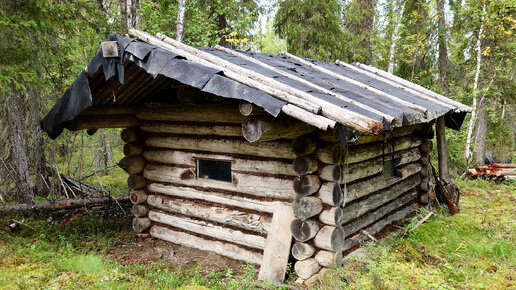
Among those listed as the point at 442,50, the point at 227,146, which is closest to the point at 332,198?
the point at 227,146

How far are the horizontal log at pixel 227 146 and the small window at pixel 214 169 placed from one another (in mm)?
254

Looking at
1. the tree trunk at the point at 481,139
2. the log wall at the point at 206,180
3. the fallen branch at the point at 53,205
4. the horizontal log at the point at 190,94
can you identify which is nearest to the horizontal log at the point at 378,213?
the log wall at the point at 206,180

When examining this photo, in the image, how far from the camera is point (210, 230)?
6180 millimetres

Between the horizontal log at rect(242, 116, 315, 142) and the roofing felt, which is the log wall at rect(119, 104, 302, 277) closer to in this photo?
the horizontal log at rect(242, 116, 315, 142)

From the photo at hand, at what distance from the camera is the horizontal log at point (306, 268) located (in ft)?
15.9

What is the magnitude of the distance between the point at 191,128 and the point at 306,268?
320cm

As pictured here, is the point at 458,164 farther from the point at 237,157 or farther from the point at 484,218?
the point at 237,157

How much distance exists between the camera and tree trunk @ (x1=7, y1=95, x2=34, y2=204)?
6.72 meters

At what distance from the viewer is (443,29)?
49.6 ft

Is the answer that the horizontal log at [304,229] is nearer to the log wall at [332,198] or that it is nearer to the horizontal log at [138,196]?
the log wall at [332,198]

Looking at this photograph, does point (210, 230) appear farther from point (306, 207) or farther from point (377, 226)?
point (377, 226)

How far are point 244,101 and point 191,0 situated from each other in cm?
1314

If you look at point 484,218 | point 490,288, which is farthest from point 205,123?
point 484,218

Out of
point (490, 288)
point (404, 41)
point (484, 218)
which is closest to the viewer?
point (490, 288)
